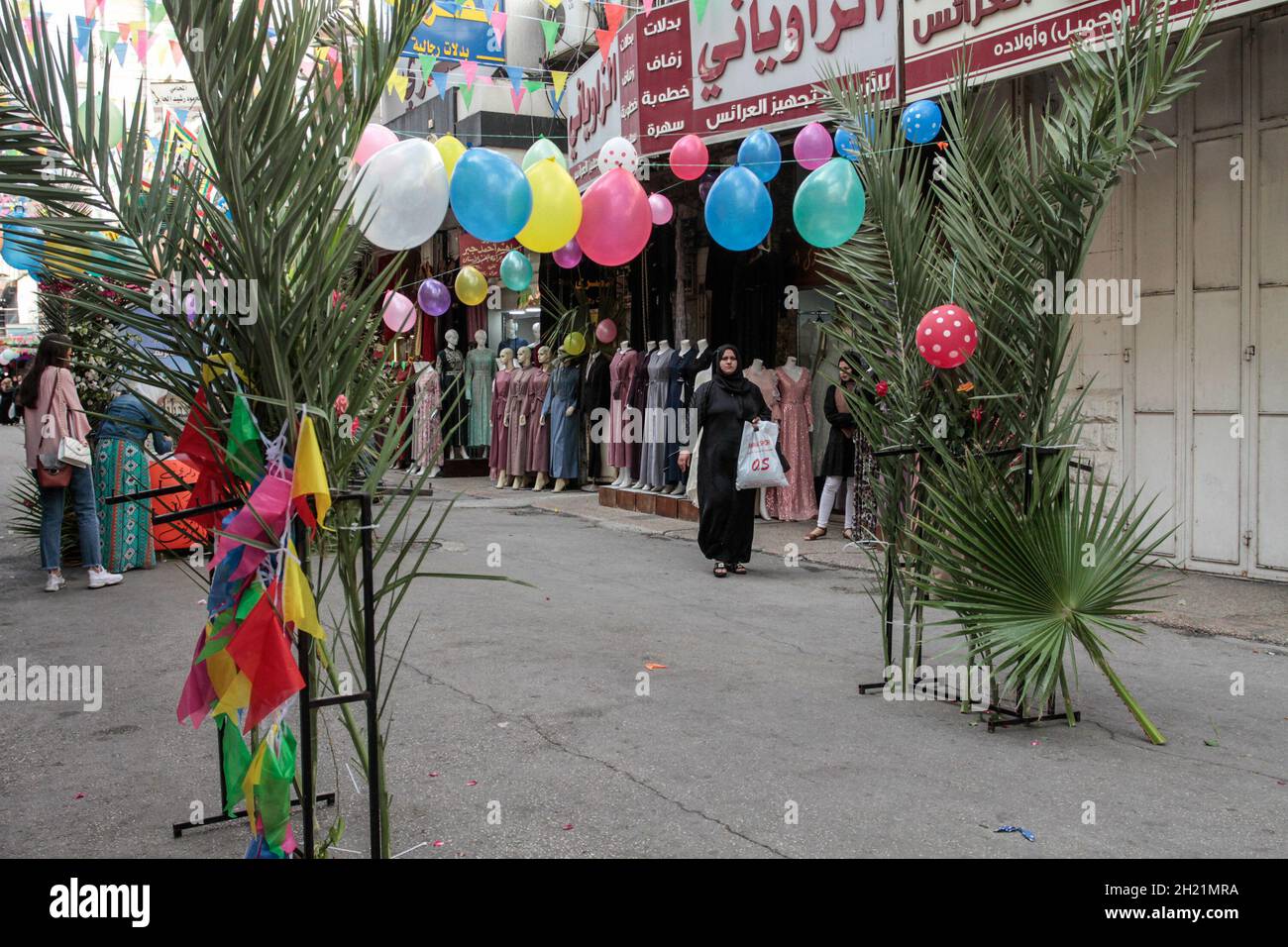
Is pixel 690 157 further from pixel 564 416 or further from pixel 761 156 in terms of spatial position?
pixel 564 416

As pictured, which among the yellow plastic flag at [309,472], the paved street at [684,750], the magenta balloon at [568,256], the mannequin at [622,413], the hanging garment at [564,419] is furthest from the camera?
the hanging garment at [564,419]

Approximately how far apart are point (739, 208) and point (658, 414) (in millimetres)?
6355

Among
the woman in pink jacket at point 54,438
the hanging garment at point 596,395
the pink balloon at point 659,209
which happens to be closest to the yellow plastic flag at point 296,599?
the woman in pink jacket at point 54,438

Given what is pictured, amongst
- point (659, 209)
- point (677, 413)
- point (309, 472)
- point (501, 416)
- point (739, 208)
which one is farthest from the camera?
point (501, 416)

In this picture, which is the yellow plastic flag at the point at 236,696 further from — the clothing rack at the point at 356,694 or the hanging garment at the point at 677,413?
the hanging garment at the point at 677,413

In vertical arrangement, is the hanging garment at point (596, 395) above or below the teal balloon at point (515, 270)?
below

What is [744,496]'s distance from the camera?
394 inches

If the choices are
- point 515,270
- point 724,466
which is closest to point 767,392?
point 724,466

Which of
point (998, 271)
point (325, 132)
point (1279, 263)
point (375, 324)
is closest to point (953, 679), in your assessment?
point (998, 271)

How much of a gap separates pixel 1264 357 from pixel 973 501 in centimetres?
471

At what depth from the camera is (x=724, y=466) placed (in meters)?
10.3

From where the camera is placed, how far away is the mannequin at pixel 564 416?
17.2 meters

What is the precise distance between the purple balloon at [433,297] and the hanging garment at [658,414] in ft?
12.0

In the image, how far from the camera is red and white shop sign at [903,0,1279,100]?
8094mm
